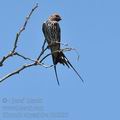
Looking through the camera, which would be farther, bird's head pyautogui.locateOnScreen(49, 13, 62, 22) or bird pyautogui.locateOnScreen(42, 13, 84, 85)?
bird's head pyautogui.locateOnScreen(49, 13, 62, 22)

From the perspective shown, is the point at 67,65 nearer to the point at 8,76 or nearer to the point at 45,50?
the point at 45,50

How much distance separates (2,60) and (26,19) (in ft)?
1.86

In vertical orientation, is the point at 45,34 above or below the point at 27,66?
above

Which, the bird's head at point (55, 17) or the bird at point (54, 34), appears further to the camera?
the bird's head at point (55, 17)

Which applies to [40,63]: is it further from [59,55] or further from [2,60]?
[59,55]

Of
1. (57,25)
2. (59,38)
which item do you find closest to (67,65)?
(59,38)

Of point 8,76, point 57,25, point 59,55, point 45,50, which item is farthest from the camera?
point 57,25

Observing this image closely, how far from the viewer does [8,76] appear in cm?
583

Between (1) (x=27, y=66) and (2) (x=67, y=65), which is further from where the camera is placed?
(2) (x=67, y=65)

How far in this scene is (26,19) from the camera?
5.93 metres

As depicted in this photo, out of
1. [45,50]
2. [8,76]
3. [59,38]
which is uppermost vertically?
[59,38]

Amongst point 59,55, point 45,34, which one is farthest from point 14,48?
point 45,34

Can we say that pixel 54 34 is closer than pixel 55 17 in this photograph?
Yes

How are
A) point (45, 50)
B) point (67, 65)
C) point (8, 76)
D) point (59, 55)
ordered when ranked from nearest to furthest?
point (8, 76) → point (45, 50) → point (67, 65) → point (59, 55)
